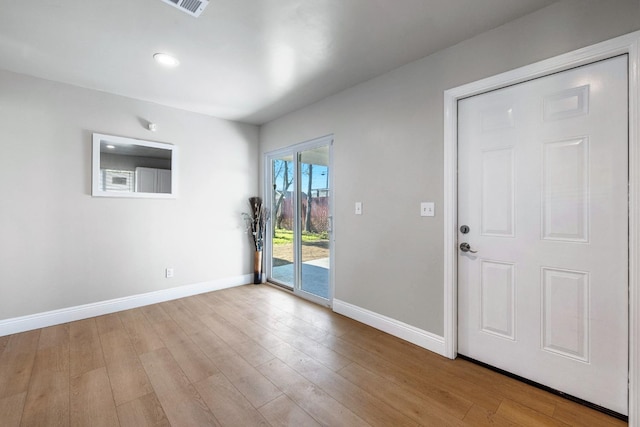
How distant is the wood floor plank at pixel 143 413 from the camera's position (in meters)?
1.52

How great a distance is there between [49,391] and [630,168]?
386 cm

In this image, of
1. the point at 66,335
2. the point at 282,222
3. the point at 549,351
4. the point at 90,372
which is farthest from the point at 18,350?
the point at 549,351

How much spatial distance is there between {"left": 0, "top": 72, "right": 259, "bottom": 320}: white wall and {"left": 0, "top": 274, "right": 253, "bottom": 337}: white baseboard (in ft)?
0.22

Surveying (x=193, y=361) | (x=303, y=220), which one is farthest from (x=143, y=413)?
(x=303, y=220)

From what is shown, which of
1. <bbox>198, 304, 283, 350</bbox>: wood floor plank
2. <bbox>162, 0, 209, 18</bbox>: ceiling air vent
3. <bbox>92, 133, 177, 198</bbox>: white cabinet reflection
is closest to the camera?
<bbox>162, 0, 209, 18</bbox>: ceiling air vent

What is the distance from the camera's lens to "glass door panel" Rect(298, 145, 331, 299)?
3.42m

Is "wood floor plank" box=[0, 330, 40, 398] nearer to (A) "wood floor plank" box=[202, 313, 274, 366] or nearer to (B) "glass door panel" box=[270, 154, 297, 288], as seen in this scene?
(A) "wood floor plank" box=[202, 313, 274, 366]

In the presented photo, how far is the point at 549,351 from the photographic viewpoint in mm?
1778

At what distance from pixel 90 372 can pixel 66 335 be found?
940 millimetres

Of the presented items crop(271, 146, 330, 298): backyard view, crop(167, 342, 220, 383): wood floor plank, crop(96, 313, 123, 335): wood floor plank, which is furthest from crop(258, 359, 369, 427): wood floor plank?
crop(96, 313, 123, 335): wood floor plank

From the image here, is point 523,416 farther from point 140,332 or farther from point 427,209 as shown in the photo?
point 140,332

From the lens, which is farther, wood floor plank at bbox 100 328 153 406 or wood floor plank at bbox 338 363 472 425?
wood floor plank at bbox 100 328 153 406

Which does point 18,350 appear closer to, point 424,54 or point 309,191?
point 309,191

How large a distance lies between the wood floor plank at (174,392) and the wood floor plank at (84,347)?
359mm
